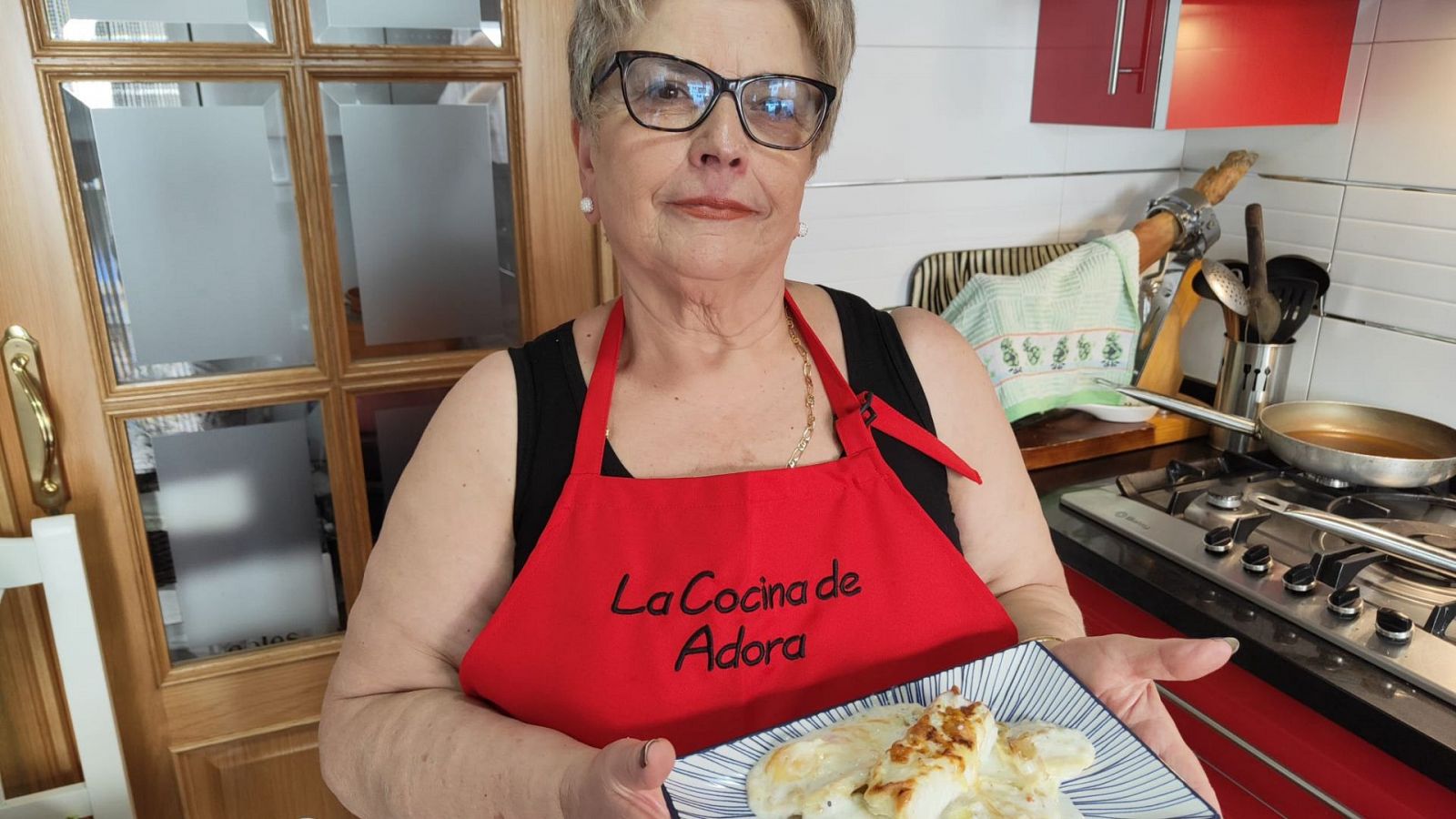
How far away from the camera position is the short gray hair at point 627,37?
84 cm

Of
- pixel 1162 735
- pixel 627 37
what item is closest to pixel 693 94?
pixel 627 37

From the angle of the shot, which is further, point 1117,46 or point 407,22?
point 1117,46

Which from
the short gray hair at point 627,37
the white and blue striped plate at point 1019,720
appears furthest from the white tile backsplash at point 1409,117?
the white and blue striped plate at point 1019,720

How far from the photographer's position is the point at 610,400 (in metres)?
0.92

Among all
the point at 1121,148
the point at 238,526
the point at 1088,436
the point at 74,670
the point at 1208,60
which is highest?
the point at 1208,60

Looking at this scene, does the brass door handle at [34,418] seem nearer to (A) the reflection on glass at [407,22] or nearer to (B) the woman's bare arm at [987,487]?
(A) the reflection on glass at [407,22]

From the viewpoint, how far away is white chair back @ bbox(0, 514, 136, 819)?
1.22 meters

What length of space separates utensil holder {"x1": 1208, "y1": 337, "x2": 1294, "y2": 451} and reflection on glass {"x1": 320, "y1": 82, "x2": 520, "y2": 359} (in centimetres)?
121

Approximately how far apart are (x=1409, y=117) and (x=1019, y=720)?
1.29 metres

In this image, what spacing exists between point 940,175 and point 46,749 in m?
1.72

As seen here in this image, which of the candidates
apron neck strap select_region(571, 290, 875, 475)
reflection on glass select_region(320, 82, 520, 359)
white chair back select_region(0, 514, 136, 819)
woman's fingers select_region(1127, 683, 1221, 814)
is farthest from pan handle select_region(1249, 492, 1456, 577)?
white chair back select_region(0, 514, 136, 819)

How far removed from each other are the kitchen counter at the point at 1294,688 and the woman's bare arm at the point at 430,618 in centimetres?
80

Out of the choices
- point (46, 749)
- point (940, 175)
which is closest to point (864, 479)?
point (940, 175)

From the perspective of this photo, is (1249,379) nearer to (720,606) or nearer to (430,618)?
(720,606)
